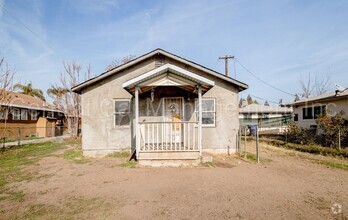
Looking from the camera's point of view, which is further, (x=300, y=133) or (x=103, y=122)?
(x=300, y=133)

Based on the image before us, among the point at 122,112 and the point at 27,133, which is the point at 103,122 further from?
the point at 27,133

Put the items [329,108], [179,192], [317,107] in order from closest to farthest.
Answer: [179,192] → [329,108] → [317,107]

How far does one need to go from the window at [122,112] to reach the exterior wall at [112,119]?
0.66ft

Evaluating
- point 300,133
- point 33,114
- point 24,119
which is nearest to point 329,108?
point 300,133

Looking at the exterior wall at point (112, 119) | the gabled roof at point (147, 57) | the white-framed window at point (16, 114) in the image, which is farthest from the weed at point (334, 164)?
the white-framed window at point (16, 114)

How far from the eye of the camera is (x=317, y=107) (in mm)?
17266

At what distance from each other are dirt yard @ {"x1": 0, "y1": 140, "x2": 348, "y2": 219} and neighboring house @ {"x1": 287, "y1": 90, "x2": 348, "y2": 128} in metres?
9.04

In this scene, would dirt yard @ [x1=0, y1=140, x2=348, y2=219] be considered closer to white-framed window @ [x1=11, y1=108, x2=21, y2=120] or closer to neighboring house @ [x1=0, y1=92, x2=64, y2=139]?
neighboring house @ [x1=0, y1=92, x2=64, y2=139]

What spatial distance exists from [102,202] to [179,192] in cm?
181

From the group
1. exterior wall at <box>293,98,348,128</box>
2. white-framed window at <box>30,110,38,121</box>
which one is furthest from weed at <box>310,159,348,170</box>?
white-framed window at <box>30,110,38,121</box>

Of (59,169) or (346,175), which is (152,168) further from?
(346,175)

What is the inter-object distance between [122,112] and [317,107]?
1656 cm

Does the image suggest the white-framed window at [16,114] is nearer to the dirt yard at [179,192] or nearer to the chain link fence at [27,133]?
the chain link fence at [27,133]

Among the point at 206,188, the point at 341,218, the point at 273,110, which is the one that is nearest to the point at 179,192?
the point at 206,188
